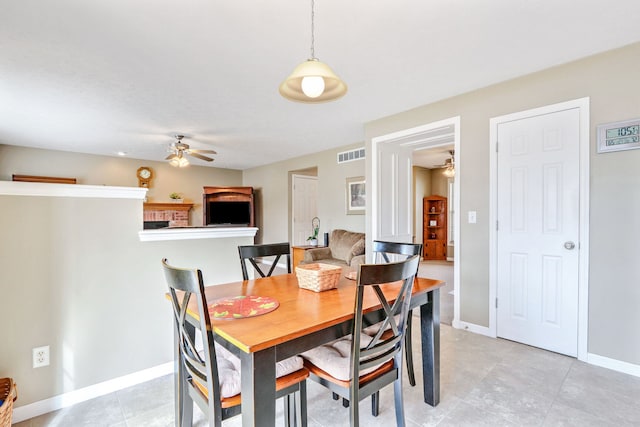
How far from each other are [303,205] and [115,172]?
4.03 meters

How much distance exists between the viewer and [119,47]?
214 centimetres

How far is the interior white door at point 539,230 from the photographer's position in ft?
7.88

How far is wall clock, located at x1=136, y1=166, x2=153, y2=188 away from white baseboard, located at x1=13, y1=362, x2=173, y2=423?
5.30 metres

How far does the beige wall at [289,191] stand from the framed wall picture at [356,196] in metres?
0.09

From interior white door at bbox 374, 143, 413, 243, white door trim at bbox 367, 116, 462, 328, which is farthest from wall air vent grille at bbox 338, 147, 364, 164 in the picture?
white door trim at bbox 367, 116, 462, 328

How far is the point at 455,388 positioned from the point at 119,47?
133 inches

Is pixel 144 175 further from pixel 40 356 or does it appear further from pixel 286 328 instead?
pixel 286 328

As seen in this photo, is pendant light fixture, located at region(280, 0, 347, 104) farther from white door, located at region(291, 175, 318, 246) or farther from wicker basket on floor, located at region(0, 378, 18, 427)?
white door, located at region(291, 175, 318, 246)

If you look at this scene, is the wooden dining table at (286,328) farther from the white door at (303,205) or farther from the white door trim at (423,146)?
the white door at (303,205)

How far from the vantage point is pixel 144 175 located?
650cm

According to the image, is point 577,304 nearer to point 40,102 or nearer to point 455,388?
point 455,388

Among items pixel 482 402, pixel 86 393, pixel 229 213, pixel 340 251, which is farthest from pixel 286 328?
pixel 229 213

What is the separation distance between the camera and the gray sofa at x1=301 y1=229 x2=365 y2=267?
171 inches

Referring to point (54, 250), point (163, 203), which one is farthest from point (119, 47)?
point (163, 203)
